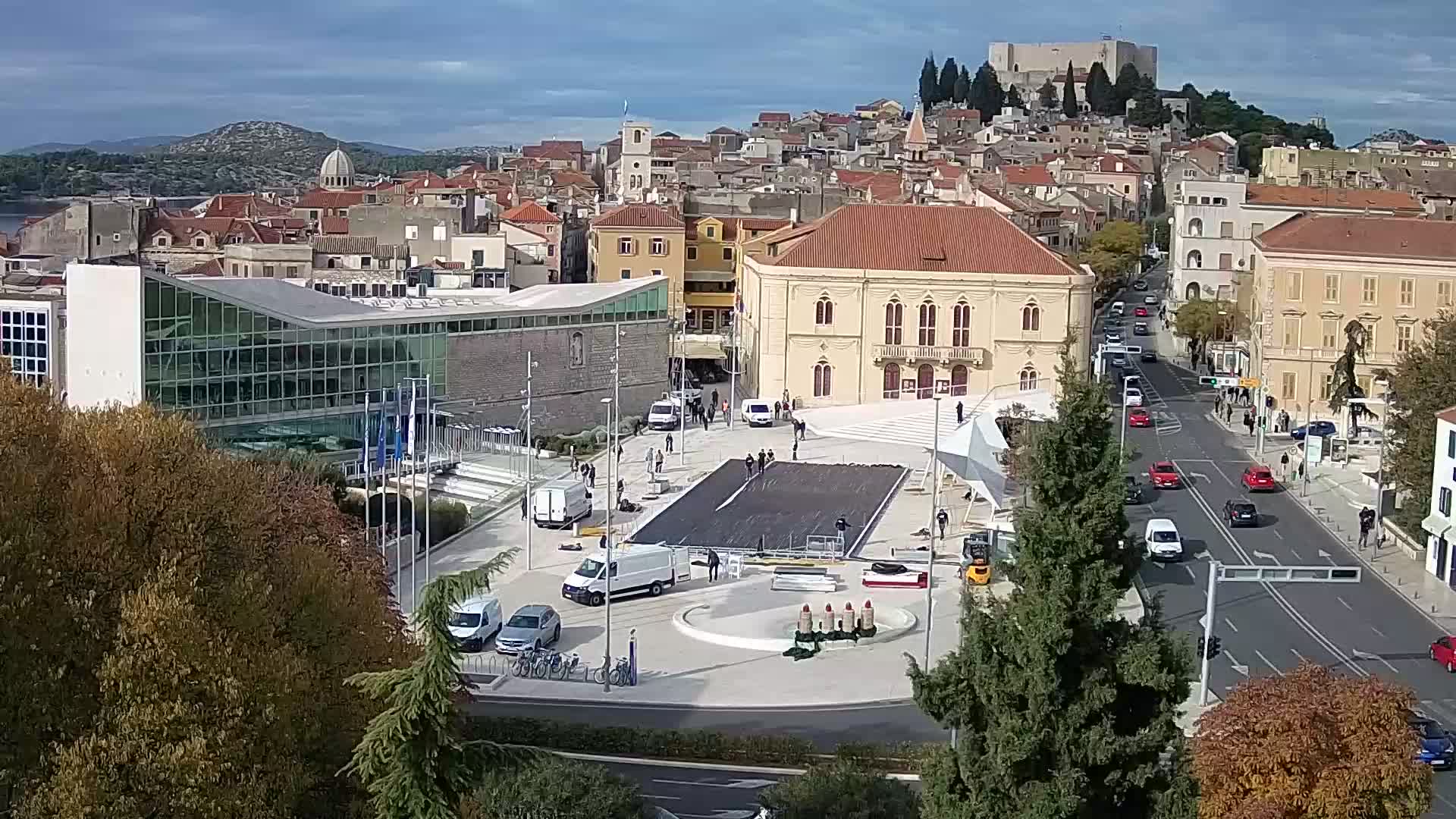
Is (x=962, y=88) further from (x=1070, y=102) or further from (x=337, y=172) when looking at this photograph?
(x=337, y=172)

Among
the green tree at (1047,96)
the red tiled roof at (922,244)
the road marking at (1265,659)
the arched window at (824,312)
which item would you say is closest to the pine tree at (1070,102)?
the green tree at (1047,96)

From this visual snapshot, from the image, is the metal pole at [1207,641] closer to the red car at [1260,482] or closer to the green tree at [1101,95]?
the red car at [1260,482]

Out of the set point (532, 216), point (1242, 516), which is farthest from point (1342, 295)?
point (532, 216)

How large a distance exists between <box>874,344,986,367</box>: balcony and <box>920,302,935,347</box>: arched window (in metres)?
0.28

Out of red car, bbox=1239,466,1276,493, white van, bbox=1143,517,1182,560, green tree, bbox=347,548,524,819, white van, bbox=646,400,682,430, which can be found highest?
green tree, bbox=347,548,524,819

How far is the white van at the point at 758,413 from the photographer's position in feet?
179

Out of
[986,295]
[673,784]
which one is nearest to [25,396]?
[673,784]

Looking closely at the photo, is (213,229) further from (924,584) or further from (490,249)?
(924,584)

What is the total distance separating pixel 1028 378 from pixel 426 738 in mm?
45378

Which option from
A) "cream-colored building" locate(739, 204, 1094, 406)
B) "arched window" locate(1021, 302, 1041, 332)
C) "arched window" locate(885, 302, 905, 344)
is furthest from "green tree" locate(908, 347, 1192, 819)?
"arched window" locate(885, 302, 905, 344)

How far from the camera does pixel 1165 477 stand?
147 feet

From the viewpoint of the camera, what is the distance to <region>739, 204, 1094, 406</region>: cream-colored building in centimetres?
5638

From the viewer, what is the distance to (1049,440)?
15500 mm

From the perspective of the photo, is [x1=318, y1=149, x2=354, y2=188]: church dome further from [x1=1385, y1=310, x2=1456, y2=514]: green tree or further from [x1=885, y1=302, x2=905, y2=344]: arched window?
[x1=1385, y1=310, x2=1456, y2=514]: green tree
